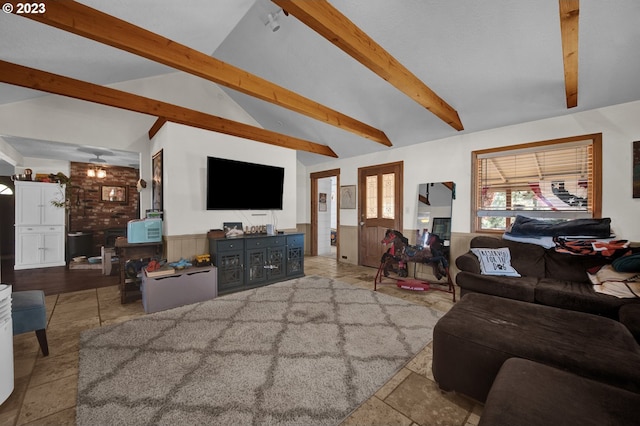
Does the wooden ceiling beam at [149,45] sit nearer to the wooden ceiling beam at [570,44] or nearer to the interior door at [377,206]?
the interior door at [377,206]

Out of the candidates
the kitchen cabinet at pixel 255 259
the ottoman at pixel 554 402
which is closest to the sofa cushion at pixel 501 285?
the ottoman at pixel 554 402

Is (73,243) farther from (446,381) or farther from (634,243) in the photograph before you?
(634,243)

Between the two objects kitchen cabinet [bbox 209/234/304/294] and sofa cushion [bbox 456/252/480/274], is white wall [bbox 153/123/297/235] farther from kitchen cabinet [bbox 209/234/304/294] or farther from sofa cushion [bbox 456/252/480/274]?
sofa cushion [bbox 456/252/480/274]

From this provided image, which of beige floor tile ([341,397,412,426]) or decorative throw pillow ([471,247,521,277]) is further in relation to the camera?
decorative throw pillow ([471,247,521,277])

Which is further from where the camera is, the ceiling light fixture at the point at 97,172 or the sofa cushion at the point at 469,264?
the ceiling light fixture at the point at 97,172

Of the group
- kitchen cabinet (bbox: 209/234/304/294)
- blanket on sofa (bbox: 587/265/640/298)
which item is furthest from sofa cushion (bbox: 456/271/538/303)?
kitchen cabinet (bbox: 209/234/304/294)

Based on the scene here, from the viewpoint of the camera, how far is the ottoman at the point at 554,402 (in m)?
0.87

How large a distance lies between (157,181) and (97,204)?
3.50 meters

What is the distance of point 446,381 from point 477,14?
2960mm

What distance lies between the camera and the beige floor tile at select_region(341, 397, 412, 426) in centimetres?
138

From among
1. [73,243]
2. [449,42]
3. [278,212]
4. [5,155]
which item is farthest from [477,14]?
[73,243]

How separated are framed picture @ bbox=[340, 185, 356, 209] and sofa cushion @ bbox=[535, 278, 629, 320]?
11.5 ft

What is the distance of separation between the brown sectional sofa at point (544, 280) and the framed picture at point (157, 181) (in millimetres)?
4426

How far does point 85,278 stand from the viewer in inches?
164
